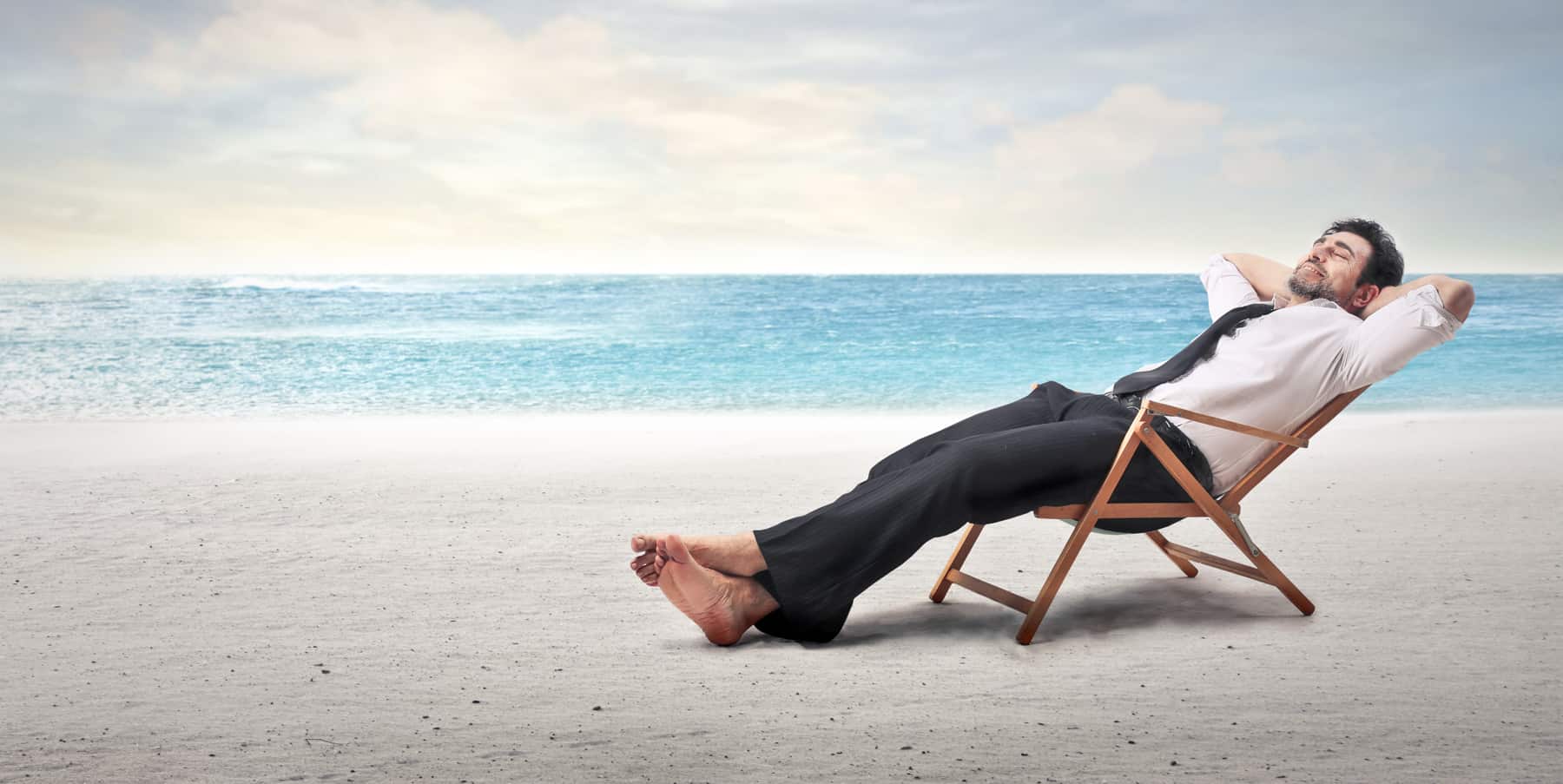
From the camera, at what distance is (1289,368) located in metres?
2.60

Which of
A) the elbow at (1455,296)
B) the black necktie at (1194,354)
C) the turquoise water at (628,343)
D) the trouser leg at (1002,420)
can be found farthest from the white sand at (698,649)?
the turquoise water at (628,343)

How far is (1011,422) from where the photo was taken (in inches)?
114

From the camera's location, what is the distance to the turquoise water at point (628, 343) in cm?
1102

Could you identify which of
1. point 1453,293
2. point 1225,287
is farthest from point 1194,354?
point 1453,293

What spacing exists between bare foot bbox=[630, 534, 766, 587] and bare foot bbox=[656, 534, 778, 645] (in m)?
0.01

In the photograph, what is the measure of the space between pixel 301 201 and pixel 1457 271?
73.8ft

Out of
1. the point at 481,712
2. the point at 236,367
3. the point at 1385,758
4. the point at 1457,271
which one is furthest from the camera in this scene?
the point at 1457,271

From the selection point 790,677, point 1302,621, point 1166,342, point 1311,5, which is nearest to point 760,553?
point 790,677

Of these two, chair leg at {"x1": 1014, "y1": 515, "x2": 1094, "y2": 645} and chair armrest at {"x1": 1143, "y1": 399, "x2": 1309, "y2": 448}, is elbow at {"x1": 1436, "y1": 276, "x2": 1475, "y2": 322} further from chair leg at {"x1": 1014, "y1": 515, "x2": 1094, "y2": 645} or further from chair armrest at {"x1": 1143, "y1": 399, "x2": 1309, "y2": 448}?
chair leg at {"x1": 1014, "y1": 515, "x2": 1094, "y2": 645}

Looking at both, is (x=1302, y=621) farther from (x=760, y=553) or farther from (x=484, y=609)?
(x=484, y=609)

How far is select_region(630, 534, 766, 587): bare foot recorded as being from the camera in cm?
236

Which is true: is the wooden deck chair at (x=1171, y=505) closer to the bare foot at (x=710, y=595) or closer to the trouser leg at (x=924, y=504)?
the trouser leg at (x=924, y=504)

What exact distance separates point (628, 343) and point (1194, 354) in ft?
43.4

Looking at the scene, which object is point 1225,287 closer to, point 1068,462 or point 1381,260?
point 1381,260
